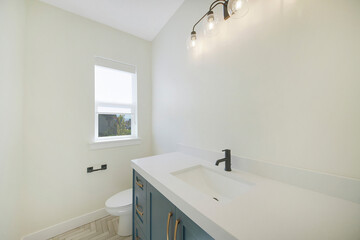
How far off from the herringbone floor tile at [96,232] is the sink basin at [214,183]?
1.16m

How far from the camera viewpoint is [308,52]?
0.70 m

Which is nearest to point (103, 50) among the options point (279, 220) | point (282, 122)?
point (282, 122)

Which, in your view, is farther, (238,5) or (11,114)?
(11,114)

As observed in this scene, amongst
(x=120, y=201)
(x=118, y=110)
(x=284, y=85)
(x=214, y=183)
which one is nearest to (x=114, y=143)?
(x=118, y=110)

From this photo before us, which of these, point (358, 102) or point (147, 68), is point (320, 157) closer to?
point (358, 102)

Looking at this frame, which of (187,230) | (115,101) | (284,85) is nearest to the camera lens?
(187,230)

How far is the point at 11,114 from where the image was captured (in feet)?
3.74

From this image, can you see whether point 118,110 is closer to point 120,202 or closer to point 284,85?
point 120,202

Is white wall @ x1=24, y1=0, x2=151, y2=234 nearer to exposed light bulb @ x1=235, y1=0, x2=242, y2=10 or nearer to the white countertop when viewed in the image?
the white countertop

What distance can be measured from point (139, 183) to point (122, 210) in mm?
587

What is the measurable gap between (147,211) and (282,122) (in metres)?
1.13

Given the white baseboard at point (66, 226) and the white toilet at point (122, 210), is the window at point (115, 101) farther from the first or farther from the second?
the white baseboard at point (66, 226)

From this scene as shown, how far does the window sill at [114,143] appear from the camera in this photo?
5.60ft

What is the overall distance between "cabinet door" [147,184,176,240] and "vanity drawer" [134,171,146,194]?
0.10 meters
